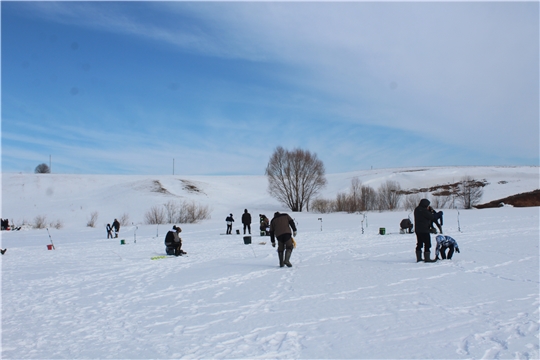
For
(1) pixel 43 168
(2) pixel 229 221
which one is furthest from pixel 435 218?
(1) pixel 43 168

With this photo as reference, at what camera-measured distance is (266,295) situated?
808 centimetres

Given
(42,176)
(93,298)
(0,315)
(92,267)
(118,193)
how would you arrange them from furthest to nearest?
1. (42,176)
2. (118,193)
3. (92,267)
4. (93,298)
5. (0,315)

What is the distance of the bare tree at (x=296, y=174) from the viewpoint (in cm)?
5575

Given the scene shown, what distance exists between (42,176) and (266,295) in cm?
8490

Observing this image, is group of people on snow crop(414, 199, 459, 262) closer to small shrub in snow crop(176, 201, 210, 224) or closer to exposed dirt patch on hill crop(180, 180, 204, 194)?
small shrub in snow crop(176, 201, 210, 224)

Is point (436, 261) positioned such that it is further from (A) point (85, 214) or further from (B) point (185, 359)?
(A) point (85, 214)

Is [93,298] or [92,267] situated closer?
[93,298]

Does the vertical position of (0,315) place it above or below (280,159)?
below

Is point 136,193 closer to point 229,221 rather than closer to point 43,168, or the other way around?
point 229,221

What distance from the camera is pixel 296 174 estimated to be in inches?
2191

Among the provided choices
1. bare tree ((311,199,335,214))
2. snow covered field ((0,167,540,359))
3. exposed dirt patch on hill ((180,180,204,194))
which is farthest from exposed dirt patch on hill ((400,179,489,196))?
→ snow covered field ((0,167,540,359))

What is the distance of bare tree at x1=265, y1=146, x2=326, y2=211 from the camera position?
55.8 meters

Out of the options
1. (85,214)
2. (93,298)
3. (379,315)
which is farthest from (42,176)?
(379,315)

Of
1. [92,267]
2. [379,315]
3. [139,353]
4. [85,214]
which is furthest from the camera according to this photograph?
[85,214]
